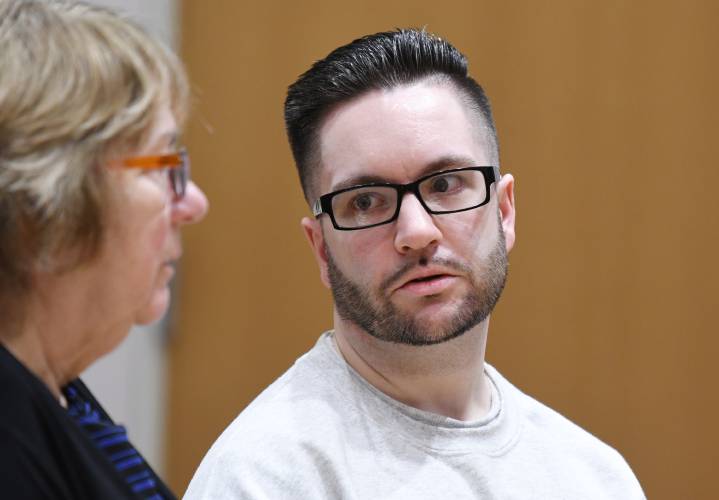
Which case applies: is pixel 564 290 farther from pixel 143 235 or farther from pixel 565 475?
pixel 143 235

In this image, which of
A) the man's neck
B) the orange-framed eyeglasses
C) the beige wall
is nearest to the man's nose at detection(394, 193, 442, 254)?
the man's neck

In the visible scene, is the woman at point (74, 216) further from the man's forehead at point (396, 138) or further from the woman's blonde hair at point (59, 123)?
the man's forehead at point (396, 138)

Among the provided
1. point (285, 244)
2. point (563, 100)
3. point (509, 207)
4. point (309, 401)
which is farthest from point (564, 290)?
point (309, 401)

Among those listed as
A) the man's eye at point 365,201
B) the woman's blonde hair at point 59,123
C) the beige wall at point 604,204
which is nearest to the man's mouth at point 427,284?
the man's eye at point 365,201

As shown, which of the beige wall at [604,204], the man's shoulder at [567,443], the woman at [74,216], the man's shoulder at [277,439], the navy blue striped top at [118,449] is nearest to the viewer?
the woman at [74,216]

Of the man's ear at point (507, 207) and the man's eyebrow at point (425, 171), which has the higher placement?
the man's eyebrow at point (425, 171)

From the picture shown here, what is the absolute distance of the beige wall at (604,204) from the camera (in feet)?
7.27

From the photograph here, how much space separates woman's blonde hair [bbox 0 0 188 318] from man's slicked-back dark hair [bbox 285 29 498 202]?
56 centimetres

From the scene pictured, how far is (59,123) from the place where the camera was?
799 mm

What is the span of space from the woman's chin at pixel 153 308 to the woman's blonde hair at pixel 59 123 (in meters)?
0.09

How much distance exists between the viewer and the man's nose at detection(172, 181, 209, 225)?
0.93 m

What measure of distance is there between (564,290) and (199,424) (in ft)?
3.16

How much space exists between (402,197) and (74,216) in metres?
0.58

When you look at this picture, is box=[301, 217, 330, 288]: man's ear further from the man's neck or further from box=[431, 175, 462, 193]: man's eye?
box=[431, 175, 462, 193]: man's eye
